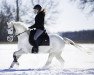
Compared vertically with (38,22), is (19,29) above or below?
below

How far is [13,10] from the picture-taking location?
45062mm

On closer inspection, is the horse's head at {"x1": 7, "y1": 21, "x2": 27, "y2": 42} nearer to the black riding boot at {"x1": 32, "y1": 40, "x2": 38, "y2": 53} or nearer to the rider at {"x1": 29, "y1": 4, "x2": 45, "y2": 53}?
the rider at {"x1": 29, "y1": 4, "x2": 45, "y2": 53}

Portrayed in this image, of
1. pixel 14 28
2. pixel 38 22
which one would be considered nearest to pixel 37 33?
pixel 38 22

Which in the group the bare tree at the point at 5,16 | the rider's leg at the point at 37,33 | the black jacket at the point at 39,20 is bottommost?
the bare tree at the point at 5,16

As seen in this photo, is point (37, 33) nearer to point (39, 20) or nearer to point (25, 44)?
point (39, 20)

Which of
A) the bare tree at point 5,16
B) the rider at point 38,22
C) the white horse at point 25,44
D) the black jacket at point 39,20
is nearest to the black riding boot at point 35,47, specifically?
the rider at point 38,22

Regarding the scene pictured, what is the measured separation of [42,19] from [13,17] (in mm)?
33014

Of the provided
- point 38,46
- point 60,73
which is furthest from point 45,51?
point 60,73

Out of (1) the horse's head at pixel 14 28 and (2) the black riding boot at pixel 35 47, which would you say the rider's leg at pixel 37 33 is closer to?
(2) the black riding boot at pixel 35 47

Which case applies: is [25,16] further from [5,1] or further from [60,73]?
[60,73]

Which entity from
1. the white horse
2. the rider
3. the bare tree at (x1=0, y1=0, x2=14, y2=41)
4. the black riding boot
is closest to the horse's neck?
the white horse

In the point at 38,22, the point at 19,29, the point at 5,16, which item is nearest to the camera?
the point at 38,22

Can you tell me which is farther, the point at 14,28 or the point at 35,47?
the point at 14,28

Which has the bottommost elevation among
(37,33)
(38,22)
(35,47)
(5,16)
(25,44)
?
(5,16)
